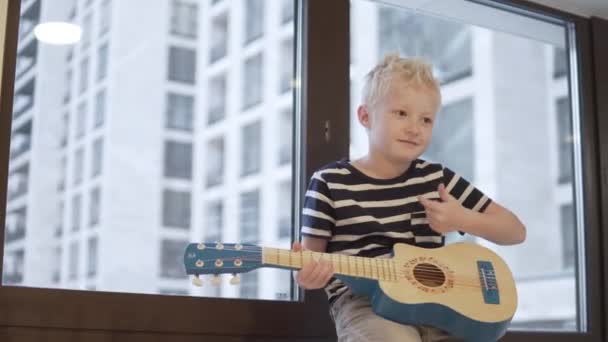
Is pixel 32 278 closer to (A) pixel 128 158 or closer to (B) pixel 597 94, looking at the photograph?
(A) pixel 128 158

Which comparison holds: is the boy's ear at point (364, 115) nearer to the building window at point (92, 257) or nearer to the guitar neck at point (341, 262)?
the guitar neck at point (341, 262)

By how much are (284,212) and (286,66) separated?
38 centimetres

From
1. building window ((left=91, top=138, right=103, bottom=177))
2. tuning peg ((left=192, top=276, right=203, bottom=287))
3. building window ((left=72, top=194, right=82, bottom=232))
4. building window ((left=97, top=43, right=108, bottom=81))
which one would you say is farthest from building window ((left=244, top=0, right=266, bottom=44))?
tuning peg ((left=192, top=276, right=203, bottom=287))

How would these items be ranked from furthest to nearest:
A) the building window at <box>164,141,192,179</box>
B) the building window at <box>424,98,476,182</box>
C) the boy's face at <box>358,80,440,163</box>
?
the building window at <box>424,98,476,182</box>
the building window at <box>164,141,192,179</box>
the boy's face at <box>358,80,440,163</box>

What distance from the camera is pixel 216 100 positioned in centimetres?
214

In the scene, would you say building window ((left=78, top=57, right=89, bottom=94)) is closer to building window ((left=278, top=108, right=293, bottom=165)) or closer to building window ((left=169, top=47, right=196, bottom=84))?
building window ((left=169, top=47, right=196, bottom=84))

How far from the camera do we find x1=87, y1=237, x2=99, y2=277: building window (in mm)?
1898

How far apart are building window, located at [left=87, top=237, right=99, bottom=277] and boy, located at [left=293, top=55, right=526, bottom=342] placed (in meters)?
0.47

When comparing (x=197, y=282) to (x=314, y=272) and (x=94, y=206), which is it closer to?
(x=314, y=272)

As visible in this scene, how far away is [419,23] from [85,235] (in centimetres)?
133

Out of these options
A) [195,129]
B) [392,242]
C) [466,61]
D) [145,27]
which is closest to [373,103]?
[392,242]

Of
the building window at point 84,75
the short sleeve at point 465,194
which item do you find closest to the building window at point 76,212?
the building window at point 84,75

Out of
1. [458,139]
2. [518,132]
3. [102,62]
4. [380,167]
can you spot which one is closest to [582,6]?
[518,132]

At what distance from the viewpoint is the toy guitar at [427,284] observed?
5.26ft
